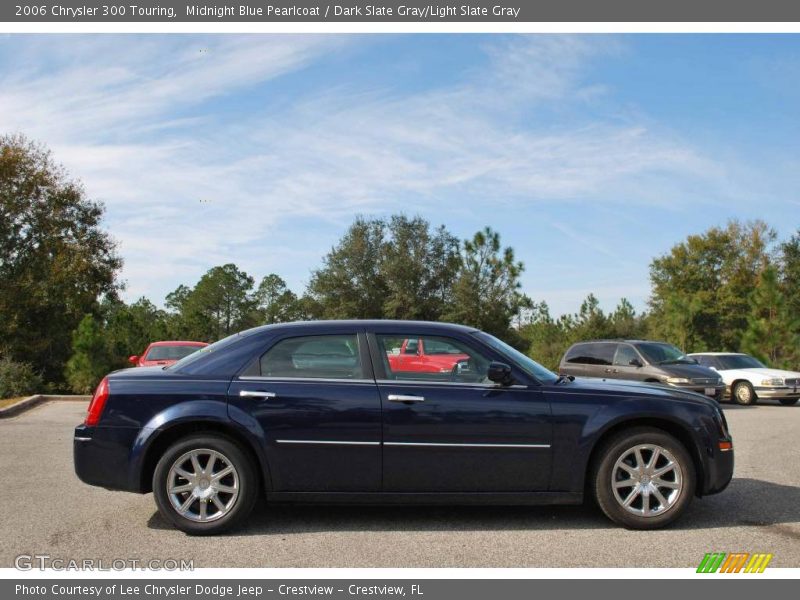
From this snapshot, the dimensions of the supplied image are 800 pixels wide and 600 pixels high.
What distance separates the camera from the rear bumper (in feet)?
19.4

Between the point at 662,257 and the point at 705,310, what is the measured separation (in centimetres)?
759

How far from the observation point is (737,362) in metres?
22.2

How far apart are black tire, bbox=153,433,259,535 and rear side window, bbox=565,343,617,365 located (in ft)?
45.3

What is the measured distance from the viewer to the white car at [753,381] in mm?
20750

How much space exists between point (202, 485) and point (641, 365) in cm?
1390

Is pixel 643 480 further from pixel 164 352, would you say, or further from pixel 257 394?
pixel 164 352

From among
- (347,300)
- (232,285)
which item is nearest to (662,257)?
(347,300)

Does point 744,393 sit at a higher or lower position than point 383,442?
lower

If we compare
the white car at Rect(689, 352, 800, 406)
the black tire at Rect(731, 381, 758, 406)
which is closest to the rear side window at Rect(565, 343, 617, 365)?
the white car at Rect(689, 352, 800, 406)

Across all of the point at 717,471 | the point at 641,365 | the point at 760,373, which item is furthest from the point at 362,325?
the point at 760,373

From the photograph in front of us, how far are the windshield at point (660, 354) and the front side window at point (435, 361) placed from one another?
12870 millimetres

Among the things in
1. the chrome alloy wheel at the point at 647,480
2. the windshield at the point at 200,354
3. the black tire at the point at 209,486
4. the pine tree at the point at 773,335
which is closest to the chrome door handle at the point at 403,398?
the black tire at the point at 209,486

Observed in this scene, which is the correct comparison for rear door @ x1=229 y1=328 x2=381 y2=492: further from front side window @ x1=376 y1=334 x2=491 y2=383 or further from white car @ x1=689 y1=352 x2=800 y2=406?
white car @ x1=689 y1=352 x2=800 y2=406

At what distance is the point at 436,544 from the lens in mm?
5492
